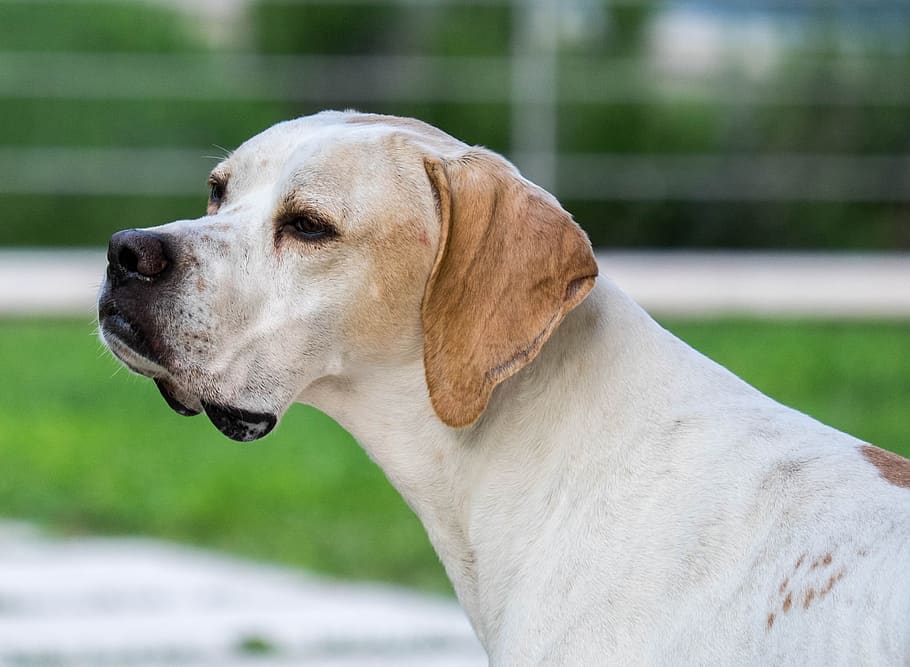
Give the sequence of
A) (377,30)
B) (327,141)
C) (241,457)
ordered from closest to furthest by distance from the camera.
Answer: (327,141), (241,457), (377,30)

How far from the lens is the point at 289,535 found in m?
6.97

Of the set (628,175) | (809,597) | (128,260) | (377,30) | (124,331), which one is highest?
(128,260)

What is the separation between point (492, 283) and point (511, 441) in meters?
0.33

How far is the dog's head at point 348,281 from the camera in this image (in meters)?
2.91

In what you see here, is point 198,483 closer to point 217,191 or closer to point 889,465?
point 217,191

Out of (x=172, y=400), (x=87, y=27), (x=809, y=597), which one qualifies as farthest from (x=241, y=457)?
(x=87, y=27)

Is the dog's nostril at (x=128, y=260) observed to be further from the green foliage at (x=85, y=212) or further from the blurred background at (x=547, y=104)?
the green foliage at (x=85, y=212)

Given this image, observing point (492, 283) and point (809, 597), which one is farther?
point (492, 283)

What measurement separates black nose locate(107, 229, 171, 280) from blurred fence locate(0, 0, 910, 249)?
12.9 meters

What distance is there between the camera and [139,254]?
9.77ft

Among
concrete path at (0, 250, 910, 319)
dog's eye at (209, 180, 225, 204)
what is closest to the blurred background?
concrete path at (0, 250, 910, 319)

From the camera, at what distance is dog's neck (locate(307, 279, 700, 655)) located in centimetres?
296

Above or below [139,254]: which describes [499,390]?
below

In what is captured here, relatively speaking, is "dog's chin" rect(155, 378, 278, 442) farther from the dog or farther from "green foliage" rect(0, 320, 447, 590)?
"green foliage" rect(0, 320, 447, 590)
